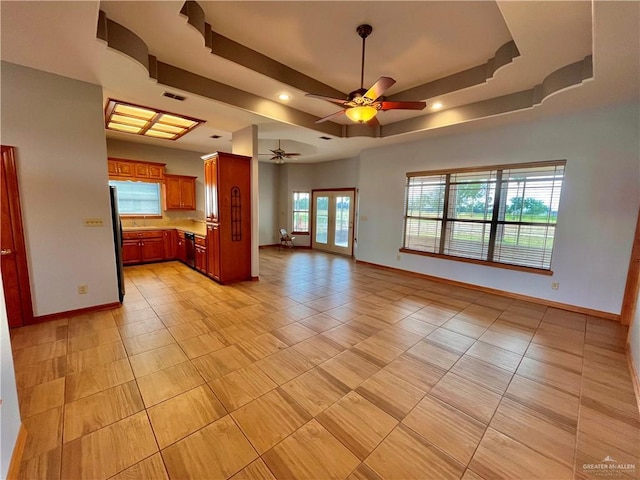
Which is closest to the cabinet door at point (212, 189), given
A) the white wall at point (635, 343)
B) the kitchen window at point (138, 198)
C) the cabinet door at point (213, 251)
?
the cabinet door at point (213, 251)

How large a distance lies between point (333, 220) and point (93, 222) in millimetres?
6080

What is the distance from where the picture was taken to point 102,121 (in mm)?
3297

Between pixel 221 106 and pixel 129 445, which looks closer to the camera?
pixel 129 445

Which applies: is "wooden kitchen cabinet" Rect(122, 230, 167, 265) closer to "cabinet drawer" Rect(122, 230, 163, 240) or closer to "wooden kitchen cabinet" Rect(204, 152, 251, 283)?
"cabinet drawer" Rect(122, 230, 163, 240)

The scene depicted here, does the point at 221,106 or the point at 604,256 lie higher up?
the point at 221,106

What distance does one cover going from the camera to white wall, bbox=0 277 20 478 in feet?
4.32

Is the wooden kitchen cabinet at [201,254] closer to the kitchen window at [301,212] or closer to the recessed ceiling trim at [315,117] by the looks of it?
the recessed ceiling trim at [315,117]

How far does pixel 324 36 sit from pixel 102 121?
2.89 m

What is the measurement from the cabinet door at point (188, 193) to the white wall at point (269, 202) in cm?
214

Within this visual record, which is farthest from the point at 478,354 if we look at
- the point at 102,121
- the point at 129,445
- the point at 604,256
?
the point at 102,121

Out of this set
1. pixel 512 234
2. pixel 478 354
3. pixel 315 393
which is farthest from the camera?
pixel 512 234

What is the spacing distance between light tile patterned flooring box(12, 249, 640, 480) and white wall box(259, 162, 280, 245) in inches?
213

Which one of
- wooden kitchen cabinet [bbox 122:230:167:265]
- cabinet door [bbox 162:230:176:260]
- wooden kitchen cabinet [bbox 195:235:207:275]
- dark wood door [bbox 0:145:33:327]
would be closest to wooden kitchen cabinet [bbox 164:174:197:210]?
Result: cabinet door [bbox 162:230:176:260]

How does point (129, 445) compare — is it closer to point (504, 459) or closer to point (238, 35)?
point (504, 459)
